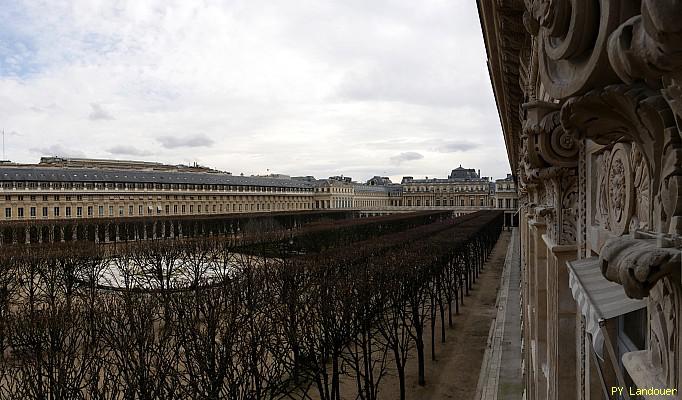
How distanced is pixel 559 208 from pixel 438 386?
1351 cm

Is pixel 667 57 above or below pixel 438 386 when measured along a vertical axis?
above

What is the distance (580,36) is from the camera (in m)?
1.81

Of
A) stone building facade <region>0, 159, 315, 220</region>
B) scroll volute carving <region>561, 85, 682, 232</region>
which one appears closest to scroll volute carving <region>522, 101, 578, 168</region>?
scroll volute carving <region>561, 85, 682, 232</region>

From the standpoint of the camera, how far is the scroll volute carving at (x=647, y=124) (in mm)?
1742

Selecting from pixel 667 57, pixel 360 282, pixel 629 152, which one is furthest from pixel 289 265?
pixel 667 57

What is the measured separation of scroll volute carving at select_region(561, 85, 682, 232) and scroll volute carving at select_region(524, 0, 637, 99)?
7 cm

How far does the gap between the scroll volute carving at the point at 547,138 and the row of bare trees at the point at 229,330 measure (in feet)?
26.5

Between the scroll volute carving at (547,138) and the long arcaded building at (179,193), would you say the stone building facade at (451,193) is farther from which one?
the scroll volute carving at (547,138)

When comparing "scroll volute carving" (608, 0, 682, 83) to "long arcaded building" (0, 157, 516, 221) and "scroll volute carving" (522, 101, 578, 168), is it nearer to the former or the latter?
"scroll volute carving" (522, 101, 578, 168)

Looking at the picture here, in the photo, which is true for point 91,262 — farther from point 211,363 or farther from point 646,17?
point 646,17

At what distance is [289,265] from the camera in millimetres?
22031

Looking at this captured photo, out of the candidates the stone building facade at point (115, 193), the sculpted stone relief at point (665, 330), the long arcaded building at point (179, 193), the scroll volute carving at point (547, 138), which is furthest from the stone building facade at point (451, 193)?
the sculpted stone relief at point (665, 330)

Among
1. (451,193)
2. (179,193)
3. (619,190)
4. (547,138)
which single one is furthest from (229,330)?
(451,193)

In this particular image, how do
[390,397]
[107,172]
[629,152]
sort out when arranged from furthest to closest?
[107,172], [390,397], [629,152]
